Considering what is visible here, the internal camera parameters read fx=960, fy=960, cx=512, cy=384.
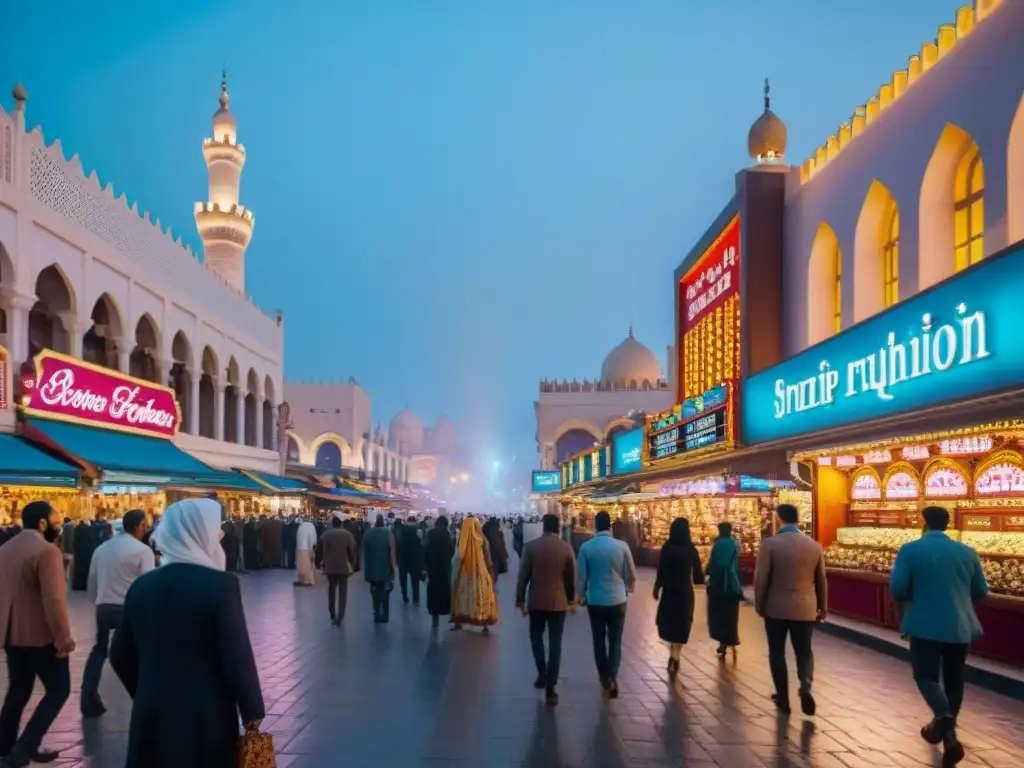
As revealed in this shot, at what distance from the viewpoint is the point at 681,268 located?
25406mm

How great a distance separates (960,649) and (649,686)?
3.11m

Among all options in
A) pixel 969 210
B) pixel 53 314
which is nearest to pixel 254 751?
pixel 969 210

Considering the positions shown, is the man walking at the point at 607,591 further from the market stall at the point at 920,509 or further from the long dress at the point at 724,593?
the market stall at the point at 920,509

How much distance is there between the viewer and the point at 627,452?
3164cm

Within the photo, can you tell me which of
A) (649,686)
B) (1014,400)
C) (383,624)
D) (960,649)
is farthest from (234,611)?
(383,624)

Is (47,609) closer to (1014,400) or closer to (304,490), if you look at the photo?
(1014,400)

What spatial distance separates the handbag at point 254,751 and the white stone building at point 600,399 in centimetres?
5411

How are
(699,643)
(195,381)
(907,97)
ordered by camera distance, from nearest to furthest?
(699,643) → (907,97) → (195,381)

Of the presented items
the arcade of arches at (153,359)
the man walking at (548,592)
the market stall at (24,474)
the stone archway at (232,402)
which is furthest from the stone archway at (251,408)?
the man walking at (548,592)

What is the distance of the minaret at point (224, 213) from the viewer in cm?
4034

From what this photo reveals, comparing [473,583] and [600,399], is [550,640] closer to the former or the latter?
[473,583]

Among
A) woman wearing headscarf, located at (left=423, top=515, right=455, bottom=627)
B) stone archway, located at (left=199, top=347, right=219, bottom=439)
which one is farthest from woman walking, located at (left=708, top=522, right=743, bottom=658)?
stone archway, located at (left=199, top=347, right=219, bottom=439)

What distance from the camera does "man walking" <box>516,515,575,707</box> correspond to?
8.20m

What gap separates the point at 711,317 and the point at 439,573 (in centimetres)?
1117
